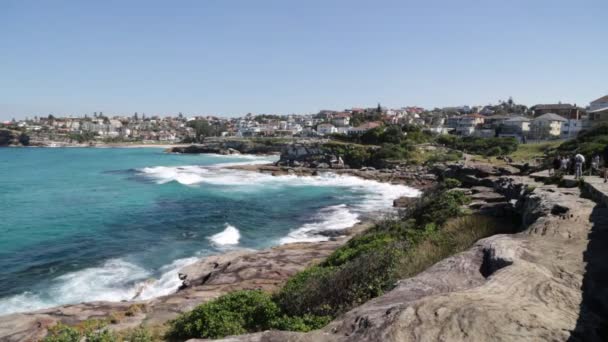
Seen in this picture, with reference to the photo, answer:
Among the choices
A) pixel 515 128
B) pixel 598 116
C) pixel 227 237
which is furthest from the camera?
pixel 515 128

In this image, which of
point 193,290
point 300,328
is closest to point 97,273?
point 193,290

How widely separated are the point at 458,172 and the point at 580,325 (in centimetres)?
4099

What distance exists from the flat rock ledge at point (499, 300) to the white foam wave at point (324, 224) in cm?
1849

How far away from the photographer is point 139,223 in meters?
31.8

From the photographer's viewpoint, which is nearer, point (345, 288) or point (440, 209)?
point (345, 288)

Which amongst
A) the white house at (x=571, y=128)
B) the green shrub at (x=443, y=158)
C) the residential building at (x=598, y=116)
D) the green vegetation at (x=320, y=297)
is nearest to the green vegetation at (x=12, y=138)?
the green shrub at (x=443, y=158)

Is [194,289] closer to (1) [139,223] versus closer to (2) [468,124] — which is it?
(1) [139,223]

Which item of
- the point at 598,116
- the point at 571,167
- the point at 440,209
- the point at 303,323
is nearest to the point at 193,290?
the point at 303,323

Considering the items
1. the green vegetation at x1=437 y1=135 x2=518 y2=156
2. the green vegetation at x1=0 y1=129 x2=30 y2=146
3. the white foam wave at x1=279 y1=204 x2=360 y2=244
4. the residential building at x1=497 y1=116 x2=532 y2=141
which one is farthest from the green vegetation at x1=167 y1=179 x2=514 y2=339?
the green vegetation at x1=0 y1=129 x2=30 y2=146

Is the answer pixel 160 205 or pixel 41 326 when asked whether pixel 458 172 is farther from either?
pixel 41 326

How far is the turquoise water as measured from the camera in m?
19.7

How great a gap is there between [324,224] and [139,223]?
548 inches

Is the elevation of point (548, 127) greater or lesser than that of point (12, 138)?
greater

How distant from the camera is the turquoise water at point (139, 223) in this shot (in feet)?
64.7
